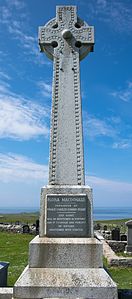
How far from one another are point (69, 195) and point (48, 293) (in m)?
Answer: 1.70

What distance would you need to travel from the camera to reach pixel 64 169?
6.20 meters

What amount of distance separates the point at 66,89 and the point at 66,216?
101 inches

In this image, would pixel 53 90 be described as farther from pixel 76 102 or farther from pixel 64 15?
pixel 64 15

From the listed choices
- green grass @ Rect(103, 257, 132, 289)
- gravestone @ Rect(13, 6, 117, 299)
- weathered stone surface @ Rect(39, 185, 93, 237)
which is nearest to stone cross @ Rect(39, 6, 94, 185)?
gravestone @ Rect(13, 6, 117, 299)

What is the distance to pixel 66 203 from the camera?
588 cm

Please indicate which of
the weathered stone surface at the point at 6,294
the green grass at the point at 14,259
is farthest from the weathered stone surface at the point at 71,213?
the green grass at the point at 14,259

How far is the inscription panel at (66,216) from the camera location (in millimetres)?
5766

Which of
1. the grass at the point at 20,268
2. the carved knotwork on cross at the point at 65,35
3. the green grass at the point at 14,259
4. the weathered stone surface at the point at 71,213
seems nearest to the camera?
the weathered stone surface at the point at 71,213

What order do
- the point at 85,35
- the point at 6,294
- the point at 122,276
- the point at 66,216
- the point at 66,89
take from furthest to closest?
1. the point at 122,276
2. the point at 85,35
3. the point at 66,89
4. the point at 66,216
5. the point at 6,294

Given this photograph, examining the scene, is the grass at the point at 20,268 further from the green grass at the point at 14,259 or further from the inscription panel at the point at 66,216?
the inscription panel at the point at 66,216

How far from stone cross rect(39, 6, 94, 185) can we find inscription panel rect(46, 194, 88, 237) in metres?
0.38

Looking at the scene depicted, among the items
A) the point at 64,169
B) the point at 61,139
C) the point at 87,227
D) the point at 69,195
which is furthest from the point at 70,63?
the point at 87,227

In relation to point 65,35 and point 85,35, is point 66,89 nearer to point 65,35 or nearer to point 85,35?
point 65,35

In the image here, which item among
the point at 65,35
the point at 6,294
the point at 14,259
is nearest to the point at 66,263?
the point at 6,294
